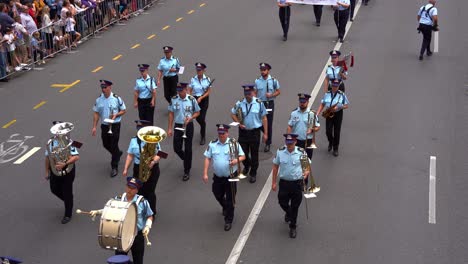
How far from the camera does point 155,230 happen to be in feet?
41.2

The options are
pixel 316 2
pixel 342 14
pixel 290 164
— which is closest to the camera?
pixel 290 164

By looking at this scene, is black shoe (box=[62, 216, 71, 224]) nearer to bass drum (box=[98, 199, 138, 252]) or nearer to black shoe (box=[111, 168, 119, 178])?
black shoe (box=[111, 168, 119, 178])

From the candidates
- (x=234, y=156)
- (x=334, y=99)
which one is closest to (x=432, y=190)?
(x=334, y=99)

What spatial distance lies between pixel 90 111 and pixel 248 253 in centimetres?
814

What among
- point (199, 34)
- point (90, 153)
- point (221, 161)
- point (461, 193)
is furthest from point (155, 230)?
point (199, 34)

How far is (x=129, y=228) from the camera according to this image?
31.7ft

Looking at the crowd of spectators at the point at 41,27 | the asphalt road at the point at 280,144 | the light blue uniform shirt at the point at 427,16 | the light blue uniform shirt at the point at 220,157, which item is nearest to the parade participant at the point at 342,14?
the asphalt road at the point at 280,144

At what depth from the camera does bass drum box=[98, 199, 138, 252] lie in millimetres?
9352

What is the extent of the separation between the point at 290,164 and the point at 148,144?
2318mm

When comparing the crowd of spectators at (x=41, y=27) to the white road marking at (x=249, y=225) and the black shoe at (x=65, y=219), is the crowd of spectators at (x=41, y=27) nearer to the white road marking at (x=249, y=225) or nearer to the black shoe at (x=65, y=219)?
the black shoe at (x=65, y=219)

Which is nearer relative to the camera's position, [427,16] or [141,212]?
[141,212]

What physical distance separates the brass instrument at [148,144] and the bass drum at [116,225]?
225 centimetres

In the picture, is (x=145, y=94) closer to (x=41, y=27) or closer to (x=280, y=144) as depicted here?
(x=280, y=144)

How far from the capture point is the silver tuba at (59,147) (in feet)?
40.5
